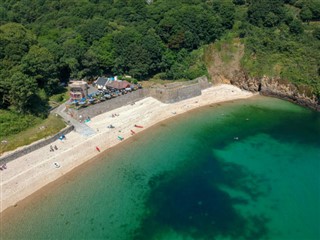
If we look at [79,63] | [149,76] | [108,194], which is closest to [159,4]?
[149,76]

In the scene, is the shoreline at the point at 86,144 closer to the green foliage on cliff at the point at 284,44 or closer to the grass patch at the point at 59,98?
the green foliage on cliff at the point at 284,44

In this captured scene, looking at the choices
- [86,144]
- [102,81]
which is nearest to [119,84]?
[102,81]

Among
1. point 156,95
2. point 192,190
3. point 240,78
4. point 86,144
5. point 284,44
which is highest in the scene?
point 284,44

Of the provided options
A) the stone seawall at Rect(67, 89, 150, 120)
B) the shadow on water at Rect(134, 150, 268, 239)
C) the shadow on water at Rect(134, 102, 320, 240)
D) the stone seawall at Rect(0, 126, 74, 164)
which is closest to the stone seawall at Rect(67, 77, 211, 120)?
the stone seawall at Rect(67, 89, 150, 120)

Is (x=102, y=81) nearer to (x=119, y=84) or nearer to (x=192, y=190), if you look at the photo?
(x=119, y=84)

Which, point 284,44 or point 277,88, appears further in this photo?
point 284,44

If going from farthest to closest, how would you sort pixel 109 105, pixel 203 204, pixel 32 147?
1. pixel 109 105
2. pixel 32 147
3. pixel 203 204

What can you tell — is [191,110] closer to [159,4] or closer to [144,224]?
[144,224]

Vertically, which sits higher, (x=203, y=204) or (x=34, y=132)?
(x=34, y=132)
